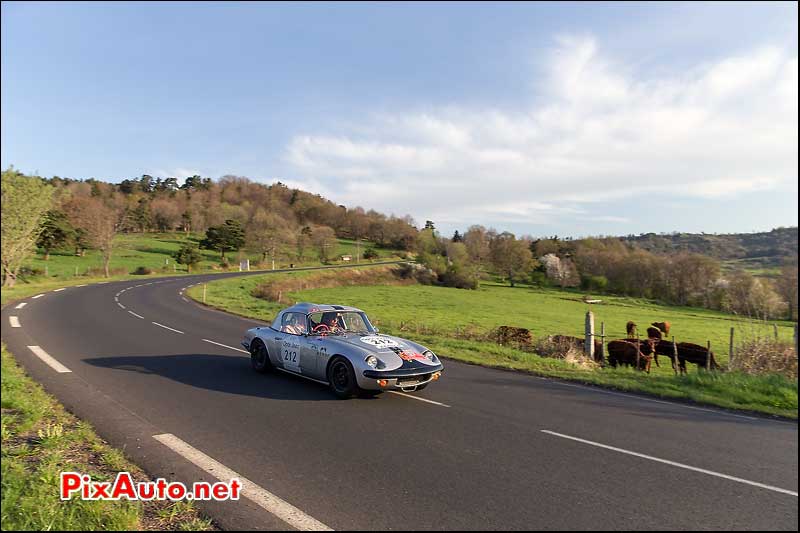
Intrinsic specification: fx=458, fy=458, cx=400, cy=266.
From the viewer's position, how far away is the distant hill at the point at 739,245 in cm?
307

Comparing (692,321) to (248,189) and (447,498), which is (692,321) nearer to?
(248,189)

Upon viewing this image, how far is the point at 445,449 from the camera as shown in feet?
17.8

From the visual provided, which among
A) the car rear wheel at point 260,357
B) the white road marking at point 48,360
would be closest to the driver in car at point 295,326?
the car rear wheel at point 260,357

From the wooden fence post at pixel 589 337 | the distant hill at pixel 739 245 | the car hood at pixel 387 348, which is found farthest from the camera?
the wooden fence post at pixel 589 337

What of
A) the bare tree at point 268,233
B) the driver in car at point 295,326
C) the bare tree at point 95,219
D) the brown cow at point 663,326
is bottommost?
the brown cow at point 663,326

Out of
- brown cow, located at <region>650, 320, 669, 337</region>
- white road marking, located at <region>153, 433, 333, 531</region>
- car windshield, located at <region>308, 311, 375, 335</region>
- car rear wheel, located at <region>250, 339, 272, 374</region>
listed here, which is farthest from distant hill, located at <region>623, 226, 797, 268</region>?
brown cow, located at <region>650, 320, 669, 337</region>

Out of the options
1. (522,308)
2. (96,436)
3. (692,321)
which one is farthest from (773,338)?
(522,308)

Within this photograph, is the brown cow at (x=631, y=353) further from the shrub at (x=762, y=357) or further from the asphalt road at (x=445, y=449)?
the asphalt road at (x=445, y=449)

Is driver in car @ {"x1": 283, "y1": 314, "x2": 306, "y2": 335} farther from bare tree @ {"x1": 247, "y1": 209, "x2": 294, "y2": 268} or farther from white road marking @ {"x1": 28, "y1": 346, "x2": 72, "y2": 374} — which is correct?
bare tree @ {"x1": 247, "y1": 209, "x2": 294, "y2": 268}

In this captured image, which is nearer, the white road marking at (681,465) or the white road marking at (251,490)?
the white road marking at (251,490)

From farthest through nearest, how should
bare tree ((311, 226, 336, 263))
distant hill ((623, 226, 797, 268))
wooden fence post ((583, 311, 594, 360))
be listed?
bare tree ((311, 226, 336, 263)) → wooden fence post ((583, 311, 594, 360)) → distant hill ((623, 226, 797, 268))

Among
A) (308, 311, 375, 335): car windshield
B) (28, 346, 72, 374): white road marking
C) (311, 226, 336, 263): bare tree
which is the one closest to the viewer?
(308, 311, 375, 335): car windshield

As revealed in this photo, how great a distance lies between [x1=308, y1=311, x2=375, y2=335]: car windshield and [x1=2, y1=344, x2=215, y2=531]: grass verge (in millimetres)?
3973

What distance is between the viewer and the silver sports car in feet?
24.4
